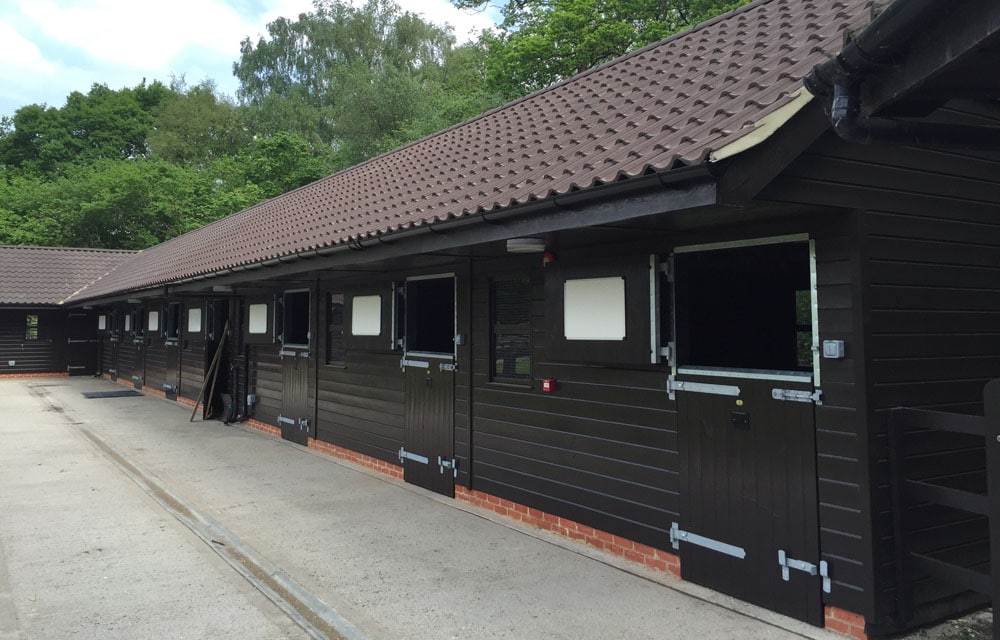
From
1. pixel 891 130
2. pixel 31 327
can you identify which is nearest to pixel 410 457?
pixel 891 130

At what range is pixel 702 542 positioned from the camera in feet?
13.7

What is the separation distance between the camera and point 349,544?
5160mm

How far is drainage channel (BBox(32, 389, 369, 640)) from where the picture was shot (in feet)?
12.2

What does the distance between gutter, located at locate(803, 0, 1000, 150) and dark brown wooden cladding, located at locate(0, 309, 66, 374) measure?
26.0 m

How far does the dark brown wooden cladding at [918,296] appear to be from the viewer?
3.50 meters

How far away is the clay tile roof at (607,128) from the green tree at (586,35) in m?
13.1

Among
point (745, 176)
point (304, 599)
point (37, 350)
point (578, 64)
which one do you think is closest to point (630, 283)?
point (745, 176)

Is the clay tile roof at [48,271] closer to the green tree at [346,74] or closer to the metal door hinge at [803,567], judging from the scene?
the green tree at [346,74]

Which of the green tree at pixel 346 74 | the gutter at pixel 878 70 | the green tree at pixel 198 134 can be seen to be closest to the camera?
the gutter at pixel 878 70

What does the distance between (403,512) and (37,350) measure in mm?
Answer: 22016

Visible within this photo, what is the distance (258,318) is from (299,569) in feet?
22.4

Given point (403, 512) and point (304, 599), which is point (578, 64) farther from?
point (304, 599)

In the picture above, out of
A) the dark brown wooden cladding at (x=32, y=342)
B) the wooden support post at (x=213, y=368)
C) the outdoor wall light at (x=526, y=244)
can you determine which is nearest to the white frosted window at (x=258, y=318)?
the wooden support post at (x=213, y=368)

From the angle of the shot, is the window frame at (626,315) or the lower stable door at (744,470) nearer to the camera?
the lower stable door at (744,470)
